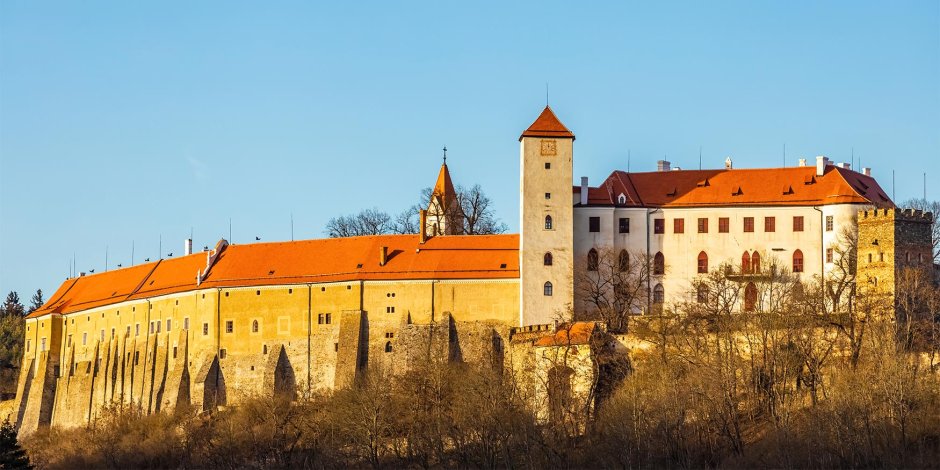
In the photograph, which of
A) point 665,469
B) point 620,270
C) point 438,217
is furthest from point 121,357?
point 665,469

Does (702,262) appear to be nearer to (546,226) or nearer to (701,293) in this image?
(701,293)

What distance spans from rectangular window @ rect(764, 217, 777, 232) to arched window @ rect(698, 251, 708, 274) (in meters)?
2.76

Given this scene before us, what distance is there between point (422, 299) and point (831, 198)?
17651 millimetres

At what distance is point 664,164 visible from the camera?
75.4 meters

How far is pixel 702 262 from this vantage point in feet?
231

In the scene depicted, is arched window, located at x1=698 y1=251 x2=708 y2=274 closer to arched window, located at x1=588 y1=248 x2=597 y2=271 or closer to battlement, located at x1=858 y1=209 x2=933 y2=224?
arched window, located at x1=588 y1=248 x2=597 y2=271

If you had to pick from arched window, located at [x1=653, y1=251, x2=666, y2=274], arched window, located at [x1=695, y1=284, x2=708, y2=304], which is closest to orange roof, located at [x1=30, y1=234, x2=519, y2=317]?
arched window, located at [x1=653, y1=251, x2=666, y2=274]

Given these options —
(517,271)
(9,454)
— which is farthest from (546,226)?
(9,454)

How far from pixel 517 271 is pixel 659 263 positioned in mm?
5991

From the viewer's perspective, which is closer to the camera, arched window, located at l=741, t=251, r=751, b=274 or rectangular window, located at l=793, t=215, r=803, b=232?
arched window, located at l=741, t=251, r=751, b=274

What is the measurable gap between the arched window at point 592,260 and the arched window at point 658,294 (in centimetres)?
269

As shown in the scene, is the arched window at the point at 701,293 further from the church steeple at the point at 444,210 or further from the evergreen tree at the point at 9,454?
the evergreen tree at the point at 9,454

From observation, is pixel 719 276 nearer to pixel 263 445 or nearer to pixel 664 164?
pixel 664 164

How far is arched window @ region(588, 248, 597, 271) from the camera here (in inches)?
2785
